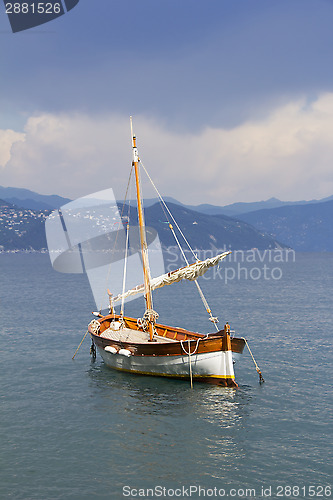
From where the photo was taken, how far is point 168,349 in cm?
3466

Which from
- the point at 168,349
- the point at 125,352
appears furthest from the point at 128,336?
the point at 168,349

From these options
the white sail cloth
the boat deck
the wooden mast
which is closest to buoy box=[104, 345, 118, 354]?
the boat deck

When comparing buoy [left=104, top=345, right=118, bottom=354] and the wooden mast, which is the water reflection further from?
the wooden mast

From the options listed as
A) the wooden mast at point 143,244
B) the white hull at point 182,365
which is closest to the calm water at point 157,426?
the white hull at point 182,365

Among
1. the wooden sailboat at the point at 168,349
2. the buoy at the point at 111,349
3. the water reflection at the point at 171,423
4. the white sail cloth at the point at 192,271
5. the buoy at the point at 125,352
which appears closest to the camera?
the water reflection at the point at 171,423

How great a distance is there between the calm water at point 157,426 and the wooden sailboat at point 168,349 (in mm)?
1099

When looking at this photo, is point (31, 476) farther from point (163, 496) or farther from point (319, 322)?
point (319, 322)

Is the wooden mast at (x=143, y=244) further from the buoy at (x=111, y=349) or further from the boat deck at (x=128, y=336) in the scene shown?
the buoy at (x=111, y=349)

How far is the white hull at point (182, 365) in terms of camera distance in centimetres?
3350

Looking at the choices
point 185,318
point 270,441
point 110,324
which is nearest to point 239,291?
point 185,318

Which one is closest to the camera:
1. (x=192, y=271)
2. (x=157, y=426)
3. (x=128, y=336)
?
(x=157, y=426)

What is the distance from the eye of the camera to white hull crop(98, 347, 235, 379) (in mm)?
33500

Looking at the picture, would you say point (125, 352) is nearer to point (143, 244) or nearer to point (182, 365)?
point (182, 365)

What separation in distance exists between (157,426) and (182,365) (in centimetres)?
777
